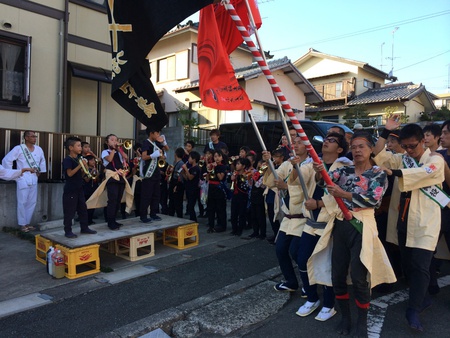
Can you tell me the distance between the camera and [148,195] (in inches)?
272

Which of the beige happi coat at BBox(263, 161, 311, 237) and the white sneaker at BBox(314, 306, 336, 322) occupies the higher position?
the beige happi coat at BBox(263, 161, 311, 237)

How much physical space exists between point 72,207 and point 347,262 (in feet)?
14.2

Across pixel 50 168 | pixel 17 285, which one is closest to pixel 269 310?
pixel 17 285

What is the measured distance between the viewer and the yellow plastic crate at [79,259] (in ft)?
16.5

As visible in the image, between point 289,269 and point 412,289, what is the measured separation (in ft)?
4.50

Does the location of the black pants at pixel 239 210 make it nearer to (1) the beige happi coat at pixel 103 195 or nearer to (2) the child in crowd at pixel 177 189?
(2) the child in crowd at pixel 177 189

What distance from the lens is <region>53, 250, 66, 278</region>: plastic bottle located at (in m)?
5.05

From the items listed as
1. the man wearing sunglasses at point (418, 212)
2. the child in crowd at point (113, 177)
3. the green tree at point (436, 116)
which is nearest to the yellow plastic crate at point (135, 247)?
the child in crowd at point (113, 177)

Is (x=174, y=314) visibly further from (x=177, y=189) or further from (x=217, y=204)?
(x=177, y=189)

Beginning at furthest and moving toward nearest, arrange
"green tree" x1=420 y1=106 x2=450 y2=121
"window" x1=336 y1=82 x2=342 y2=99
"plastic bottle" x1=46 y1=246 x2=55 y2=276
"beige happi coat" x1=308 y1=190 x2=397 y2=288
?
"window" x1=336 y1=82 x2=342 y2=99, "green tree" x1=420 y1=106 x2=450 y2=121, "plastic bottle" x1=46 y1=246 x2=55 y2=276, "beige happi coat" x1=308 y1=190 x2=397 y2=288

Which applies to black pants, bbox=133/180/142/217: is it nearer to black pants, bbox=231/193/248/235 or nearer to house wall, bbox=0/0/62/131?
black pants, bbox=231/193/248/235

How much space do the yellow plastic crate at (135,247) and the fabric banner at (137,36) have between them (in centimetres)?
223

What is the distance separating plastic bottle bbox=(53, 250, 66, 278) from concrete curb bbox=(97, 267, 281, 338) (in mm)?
1933

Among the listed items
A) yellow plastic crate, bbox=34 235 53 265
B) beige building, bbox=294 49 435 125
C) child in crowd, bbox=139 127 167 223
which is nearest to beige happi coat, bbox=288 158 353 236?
child in crowd, bbox=139 127 167 223
